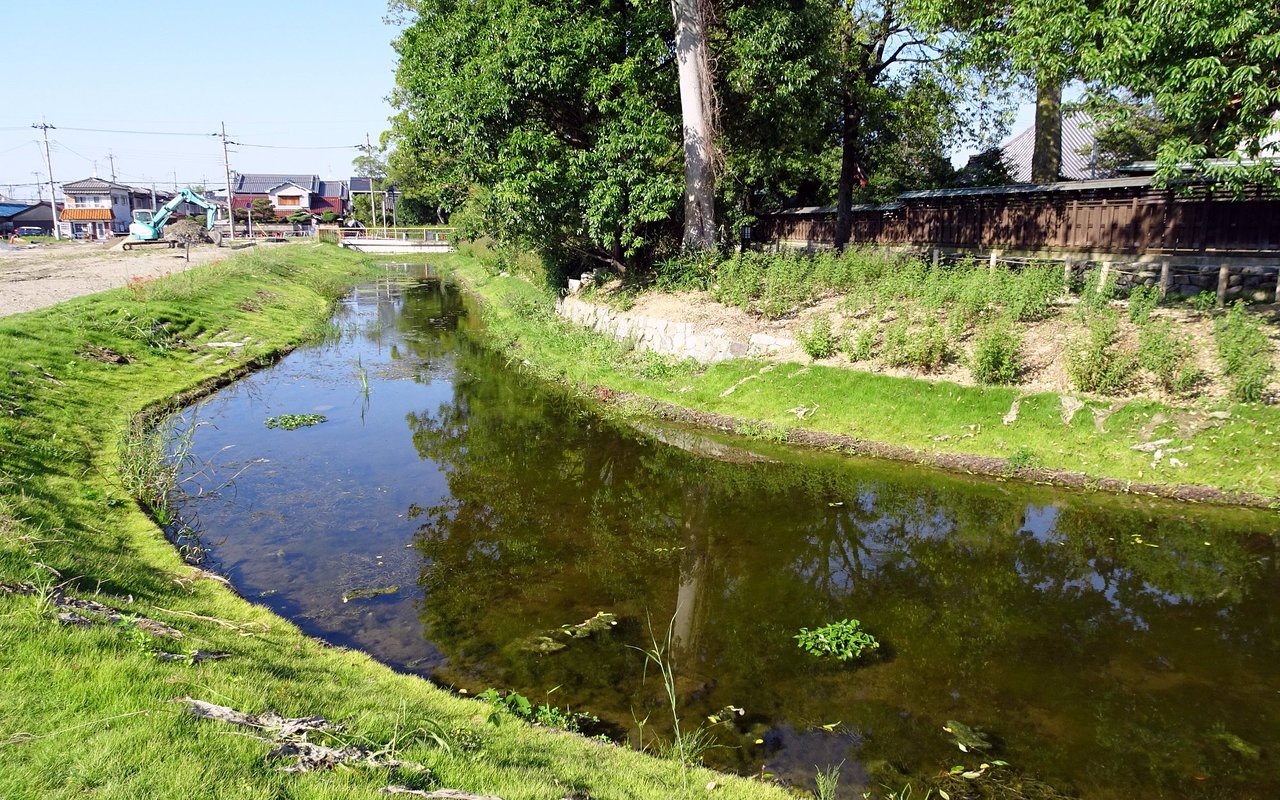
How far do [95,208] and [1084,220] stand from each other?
101619 millimetres

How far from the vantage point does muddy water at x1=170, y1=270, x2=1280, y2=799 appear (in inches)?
256

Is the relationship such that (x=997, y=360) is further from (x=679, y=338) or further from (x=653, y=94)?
(x=653, y=94)

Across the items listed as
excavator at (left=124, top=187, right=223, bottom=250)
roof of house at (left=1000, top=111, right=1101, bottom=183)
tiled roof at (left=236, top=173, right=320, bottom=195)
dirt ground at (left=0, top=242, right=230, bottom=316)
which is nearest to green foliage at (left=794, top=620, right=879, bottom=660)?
dirt ground at (left=0, top=242, right=230, bottom=316)

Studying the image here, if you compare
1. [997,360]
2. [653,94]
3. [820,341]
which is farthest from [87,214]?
[997,360]

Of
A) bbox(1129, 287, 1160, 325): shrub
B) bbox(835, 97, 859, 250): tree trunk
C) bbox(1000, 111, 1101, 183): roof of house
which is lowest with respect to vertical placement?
bbox(1129, 287, 1160, 325): shrub

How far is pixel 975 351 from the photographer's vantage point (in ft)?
47.6

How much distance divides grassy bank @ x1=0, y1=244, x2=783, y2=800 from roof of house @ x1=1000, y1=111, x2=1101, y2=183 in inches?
1545

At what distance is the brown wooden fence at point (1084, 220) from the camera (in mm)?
15281

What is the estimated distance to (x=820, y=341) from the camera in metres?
16.5

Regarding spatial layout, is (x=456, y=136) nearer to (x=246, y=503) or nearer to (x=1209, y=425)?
(x=246, y=503)

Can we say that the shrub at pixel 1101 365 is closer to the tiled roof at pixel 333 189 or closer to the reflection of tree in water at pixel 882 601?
the reflection of tree in water at pixel 882 601

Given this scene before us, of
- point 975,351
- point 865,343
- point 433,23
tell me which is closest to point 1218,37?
point 975,351

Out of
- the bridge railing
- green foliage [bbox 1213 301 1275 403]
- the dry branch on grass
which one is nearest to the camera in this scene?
the dry branch on grass

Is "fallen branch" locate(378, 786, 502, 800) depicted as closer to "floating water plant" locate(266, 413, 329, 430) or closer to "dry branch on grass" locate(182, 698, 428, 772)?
"dry branch on grass" locate(182, 698, 428, 772)
